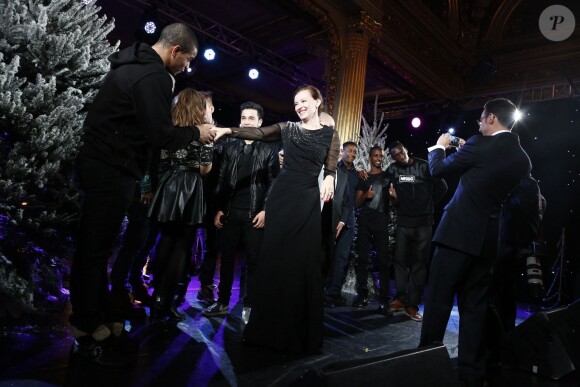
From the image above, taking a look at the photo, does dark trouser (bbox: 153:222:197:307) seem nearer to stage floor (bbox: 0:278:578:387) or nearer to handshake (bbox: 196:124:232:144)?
stage floor (bbox: 0:278:578:387)

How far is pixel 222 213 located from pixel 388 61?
7.22 metres

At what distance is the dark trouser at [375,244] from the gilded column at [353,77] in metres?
2.75

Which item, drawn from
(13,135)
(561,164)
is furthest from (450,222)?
(561,164)

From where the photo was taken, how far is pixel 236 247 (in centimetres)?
354

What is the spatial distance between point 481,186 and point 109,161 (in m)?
2.33

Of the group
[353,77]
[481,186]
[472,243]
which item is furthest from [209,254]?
[353,77]

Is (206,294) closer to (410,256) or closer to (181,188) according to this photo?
(181,188)

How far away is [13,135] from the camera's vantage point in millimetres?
2770

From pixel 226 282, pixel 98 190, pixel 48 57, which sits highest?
pixel 48 57

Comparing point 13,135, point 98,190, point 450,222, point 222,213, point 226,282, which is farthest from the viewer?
point 222,213

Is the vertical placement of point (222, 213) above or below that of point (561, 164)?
below

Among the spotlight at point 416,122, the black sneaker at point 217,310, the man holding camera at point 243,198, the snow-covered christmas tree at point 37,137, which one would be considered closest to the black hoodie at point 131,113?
the snow-covered christmas tree at point 37,137

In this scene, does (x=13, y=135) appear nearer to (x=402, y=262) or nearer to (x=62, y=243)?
(x=62, y=243)

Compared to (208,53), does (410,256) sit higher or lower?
lower
